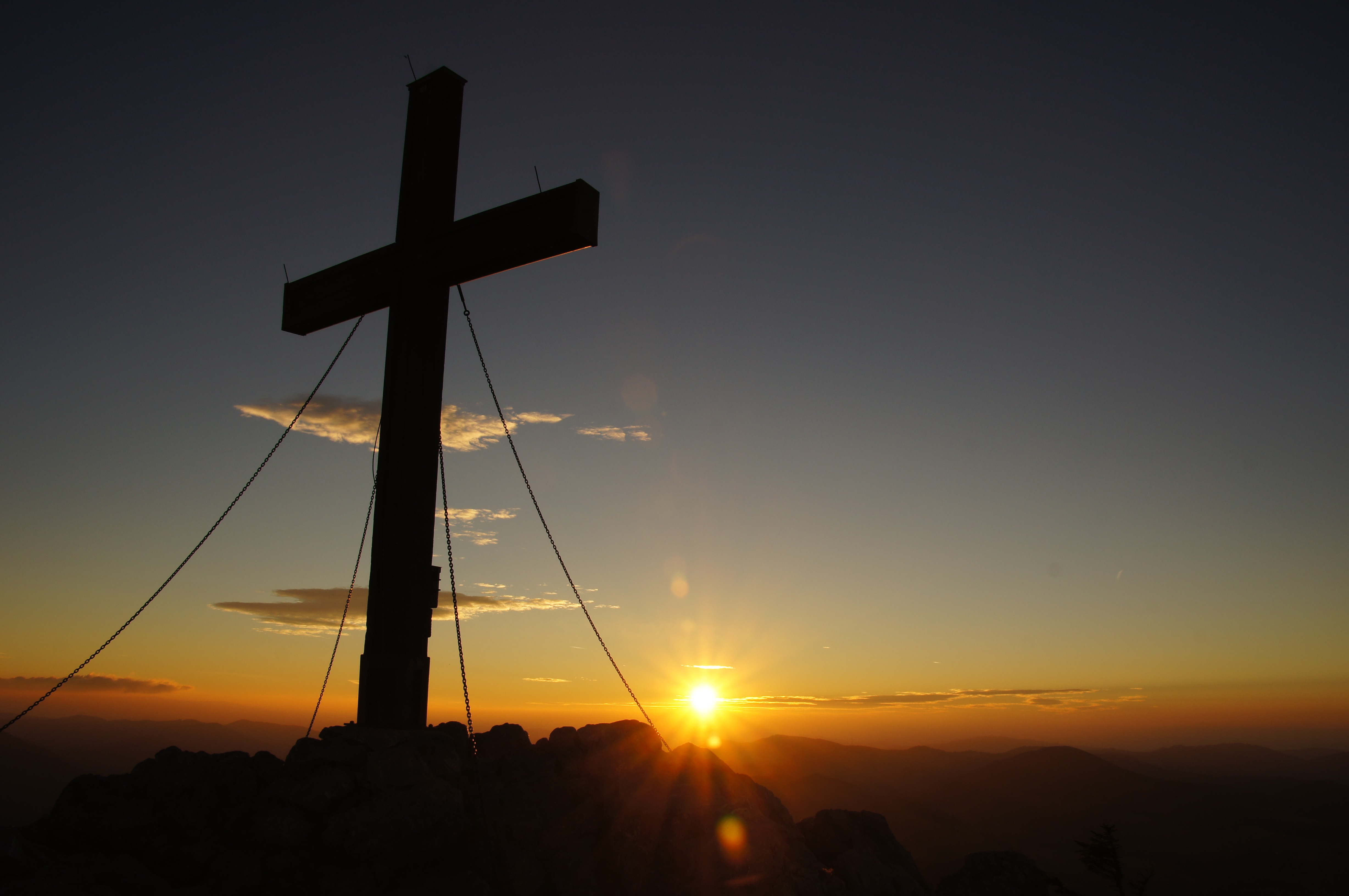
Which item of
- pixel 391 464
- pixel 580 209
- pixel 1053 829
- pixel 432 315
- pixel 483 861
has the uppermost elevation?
pixel 580 209

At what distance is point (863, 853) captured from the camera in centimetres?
723

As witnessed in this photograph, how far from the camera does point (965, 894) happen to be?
24.6 ft

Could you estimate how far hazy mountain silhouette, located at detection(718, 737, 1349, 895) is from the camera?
7725cm

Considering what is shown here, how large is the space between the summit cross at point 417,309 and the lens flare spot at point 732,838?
311 centimetres

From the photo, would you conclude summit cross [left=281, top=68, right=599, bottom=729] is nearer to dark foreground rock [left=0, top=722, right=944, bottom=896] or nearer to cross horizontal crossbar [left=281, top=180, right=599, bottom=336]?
cross horizontal crossbar [left=281, top=180, right=599, bottom=336]

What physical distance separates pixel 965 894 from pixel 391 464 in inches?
287

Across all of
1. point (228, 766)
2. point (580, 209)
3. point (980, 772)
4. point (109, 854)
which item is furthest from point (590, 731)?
point (980, 772)

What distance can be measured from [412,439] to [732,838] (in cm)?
497

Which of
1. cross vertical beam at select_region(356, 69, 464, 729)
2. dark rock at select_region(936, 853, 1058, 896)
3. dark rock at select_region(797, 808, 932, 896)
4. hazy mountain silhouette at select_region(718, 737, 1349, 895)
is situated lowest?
hazy mountain silhouette at select_region(718, 737, 1349, 895)

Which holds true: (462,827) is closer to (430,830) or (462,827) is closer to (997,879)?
(430,830)

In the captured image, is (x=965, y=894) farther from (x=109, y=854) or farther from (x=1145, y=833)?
(x=1145, y=833)

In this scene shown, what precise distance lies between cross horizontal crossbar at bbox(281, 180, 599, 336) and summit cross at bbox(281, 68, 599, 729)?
14 mm

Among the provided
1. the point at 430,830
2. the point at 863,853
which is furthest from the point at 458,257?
the point at 863,853

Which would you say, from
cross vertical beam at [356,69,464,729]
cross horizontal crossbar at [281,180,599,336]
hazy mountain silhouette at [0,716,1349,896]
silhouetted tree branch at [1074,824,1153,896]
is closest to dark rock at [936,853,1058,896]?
hazy mountain silhouette at [0,716,1349,896]
